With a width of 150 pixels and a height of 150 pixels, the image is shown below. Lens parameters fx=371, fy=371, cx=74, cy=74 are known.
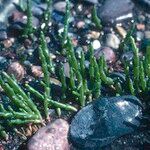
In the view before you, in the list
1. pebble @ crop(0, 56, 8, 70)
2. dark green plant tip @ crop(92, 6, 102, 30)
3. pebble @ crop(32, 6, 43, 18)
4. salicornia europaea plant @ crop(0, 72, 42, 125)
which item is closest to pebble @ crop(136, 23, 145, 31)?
dark green plant tip @ crop(92, 6, 102, 30)

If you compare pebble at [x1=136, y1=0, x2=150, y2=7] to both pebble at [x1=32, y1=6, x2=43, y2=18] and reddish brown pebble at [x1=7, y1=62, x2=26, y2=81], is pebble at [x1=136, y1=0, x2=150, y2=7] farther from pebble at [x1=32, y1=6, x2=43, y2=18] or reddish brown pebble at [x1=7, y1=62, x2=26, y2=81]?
reddish brown pebble at [x1=7, y1=62, x2=26, y2=81]

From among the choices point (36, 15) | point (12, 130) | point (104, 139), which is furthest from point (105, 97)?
point (36, 15)

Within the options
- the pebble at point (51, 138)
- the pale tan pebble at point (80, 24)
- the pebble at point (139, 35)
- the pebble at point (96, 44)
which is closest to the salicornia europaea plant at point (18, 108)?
the pebble at point (51, 138)

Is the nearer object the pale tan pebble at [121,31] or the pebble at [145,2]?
the pale tan pebble at [121,31]

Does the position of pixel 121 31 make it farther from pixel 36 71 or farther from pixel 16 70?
pixel 16 70

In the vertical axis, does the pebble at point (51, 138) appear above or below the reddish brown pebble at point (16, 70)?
below

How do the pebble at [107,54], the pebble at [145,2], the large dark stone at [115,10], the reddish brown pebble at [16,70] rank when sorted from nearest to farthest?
the reddish brown pebble at [16,70] → the pebble at [107,54] → the large dark stone at [115,10] → the pebble at [145,2]

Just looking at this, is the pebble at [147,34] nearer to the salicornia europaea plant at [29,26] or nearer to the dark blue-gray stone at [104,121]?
the dark blue-gray stone at [104,121]
